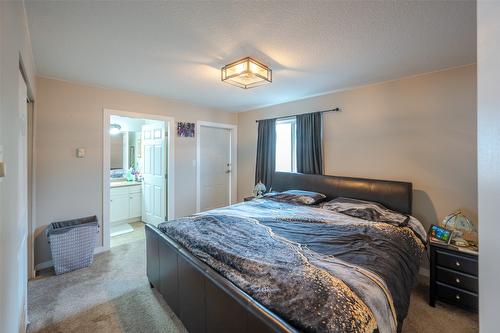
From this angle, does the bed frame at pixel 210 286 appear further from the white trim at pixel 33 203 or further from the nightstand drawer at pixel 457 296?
the white trim at pixel 33 203

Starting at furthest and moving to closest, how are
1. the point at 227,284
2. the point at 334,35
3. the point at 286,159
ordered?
the point at 286,159 → the point at 334,35 → the point at 227,284

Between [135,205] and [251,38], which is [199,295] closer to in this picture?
[251,38]

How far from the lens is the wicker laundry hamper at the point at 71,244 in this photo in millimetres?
2658

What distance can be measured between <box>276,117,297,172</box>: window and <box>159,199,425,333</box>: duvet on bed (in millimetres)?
1637

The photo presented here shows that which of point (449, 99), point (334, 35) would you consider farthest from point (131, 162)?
point (449, 99)

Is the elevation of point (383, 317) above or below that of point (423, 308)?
above

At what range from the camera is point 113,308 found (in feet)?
6.84

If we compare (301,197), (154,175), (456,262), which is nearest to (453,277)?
(456,262)

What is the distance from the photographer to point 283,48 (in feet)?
6.89

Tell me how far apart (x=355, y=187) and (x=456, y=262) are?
127 cm

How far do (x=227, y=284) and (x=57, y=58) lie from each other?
9.29ft

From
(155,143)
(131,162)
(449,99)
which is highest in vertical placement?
(449,99)

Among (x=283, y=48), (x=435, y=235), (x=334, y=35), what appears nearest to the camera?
(x=334, y=35)

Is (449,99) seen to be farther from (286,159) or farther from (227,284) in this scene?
(227,284)
